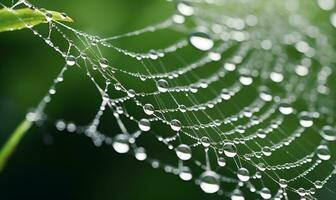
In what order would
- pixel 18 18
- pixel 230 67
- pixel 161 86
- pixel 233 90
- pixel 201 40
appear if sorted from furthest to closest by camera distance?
pixel 230 67, pixel 233 90, pixel 201 40, pixel 161 86, pixel 18 18

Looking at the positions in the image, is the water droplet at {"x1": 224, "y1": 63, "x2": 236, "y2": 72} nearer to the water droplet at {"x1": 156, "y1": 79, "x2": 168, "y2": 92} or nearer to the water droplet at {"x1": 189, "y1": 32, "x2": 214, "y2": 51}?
the water droplet at {"x1": 189, "y1": 32, "x2": 214, "y2": 51}

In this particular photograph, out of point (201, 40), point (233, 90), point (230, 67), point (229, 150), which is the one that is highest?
point (230, 67)

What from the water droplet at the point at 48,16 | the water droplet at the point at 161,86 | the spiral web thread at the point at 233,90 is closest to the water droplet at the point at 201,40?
the spiral web thread at the point at 233,90

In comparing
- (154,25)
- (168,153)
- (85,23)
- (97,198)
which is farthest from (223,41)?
(97,198)

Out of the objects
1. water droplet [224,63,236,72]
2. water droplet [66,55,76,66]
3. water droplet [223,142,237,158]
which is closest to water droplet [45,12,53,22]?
water droplet [66,55,76,66]

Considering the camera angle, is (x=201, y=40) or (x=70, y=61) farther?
(x=201, y=40)

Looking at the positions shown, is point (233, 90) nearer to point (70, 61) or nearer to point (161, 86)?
point (161, 86)

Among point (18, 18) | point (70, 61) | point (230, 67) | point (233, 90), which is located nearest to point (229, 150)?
point (70, 61)

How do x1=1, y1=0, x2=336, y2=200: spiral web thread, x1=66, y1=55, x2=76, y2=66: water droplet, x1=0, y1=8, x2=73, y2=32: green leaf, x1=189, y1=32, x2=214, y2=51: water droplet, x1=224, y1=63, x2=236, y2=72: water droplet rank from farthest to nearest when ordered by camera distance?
1. x1=224, y1=63, x2=236, y2=72: water droplet
2. x1=1, y1=0, x2=336, y2=200: spiral web thread
3. x1=189, y1=32, x2=214, y2=51: water droplet
4. x1=66, y1=55, x2=76, y2=66: water droplet
5. x1=0, y1=8, x2=73, y2=32: green leaf

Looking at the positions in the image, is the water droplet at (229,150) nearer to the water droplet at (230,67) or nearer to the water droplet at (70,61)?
the water droplet at (70,61)
